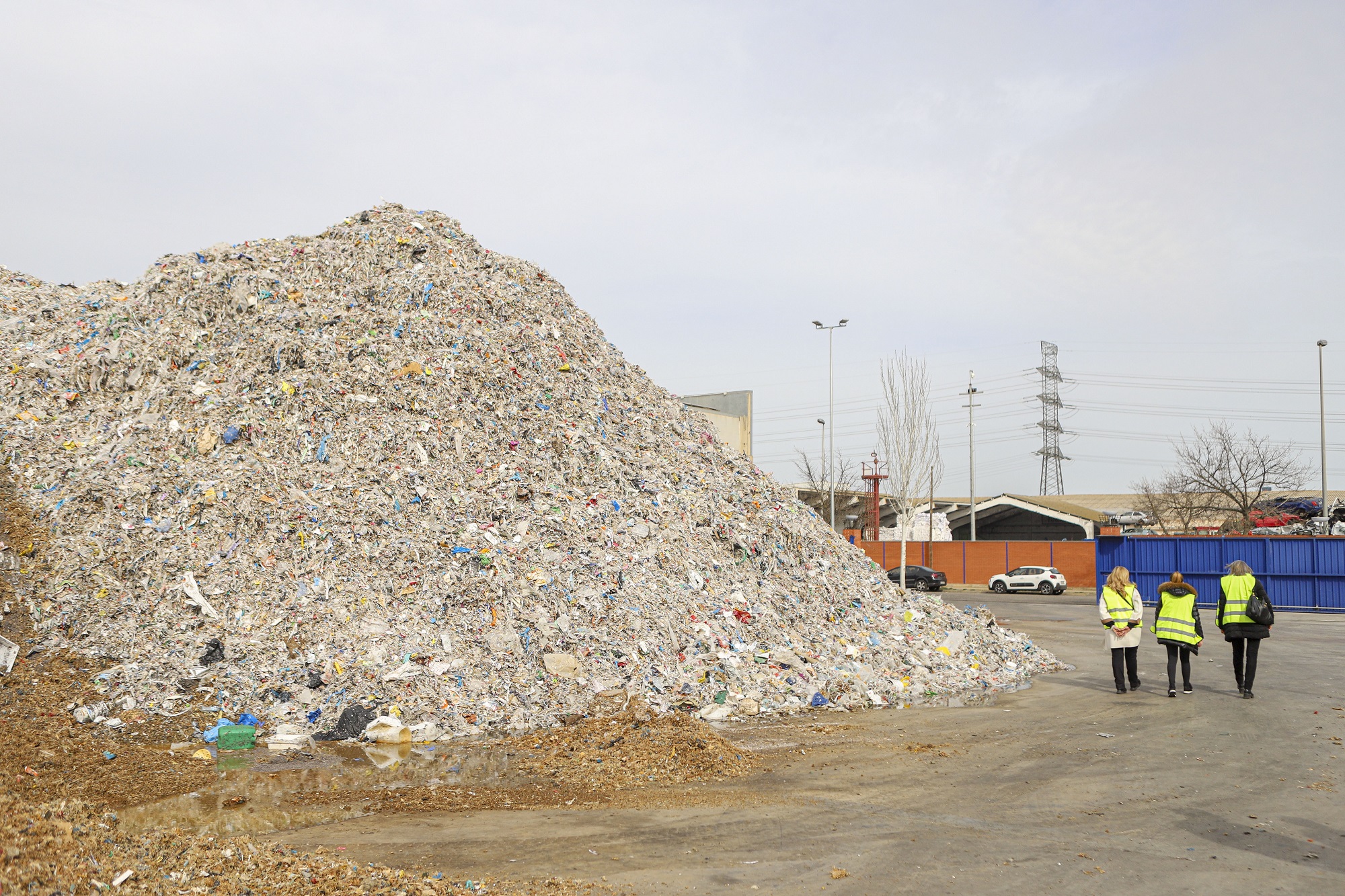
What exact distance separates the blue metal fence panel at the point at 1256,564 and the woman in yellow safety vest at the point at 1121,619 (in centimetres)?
1613

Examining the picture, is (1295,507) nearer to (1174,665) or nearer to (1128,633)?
(1128,633)

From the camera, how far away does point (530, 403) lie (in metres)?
14.1

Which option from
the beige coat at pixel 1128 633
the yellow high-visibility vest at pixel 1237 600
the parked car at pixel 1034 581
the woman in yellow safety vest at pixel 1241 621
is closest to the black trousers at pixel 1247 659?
the woman in yellow safety vest at pixel 1241 621

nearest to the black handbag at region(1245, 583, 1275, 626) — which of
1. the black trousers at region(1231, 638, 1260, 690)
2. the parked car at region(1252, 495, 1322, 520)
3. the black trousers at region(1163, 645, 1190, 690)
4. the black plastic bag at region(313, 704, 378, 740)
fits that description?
the black trousers at region(1231, 638, 1260, 690)

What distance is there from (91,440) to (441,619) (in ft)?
22.8

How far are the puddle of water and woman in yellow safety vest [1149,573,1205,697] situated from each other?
821cm

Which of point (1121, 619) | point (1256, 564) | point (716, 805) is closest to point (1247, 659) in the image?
point (1121, 619)

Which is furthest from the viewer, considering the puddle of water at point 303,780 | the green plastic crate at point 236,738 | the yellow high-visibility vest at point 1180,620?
the yellow high-visibility vest at point 1180,620

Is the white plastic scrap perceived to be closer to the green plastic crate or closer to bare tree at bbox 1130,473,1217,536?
the green plastic crate

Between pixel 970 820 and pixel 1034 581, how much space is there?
1156 inches

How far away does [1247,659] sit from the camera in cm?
1078

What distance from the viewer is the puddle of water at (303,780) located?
6.17 meters

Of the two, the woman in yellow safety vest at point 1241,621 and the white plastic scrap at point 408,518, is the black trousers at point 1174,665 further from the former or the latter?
the white plastic scrap at point 408,518

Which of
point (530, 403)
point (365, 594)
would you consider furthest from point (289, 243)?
point (365, 594)
